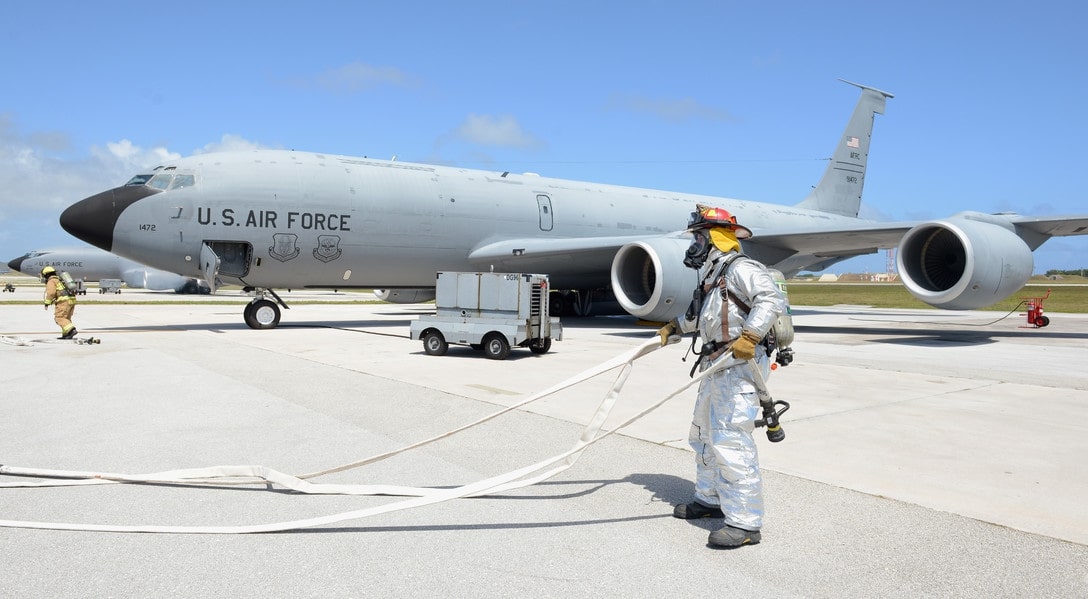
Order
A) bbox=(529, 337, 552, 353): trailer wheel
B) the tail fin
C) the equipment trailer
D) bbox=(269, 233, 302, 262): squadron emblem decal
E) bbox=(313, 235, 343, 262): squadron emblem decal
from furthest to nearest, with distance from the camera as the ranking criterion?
the tail fin
bbox=(313, 235, 343, 262): squadron emblem decal
bbox=(269, 233, 302, 262): squadron emblem decal
bbox=(529, 337, 552, 353): trailer wheel
the equipment trailer

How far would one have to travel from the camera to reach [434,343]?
1179 cm

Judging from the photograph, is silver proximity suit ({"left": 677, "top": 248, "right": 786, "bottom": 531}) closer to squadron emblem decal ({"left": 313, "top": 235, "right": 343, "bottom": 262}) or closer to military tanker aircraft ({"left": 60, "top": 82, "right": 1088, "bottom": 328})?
military tanker aircraft ({"left": 60, "top": 82, "right": 1088, "bottom": 328})

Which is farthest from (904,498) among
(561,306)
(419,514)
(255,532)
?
(561,306)

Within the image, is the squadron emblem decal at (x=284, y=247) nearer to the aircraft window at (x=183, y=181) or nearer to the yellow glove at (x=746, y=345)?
the aircraft window at (x=183, y=181)

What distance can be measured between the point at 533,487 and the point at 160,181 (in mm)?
12880

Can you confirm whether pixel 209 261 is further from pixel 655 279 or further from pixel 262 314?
pixel 655 279

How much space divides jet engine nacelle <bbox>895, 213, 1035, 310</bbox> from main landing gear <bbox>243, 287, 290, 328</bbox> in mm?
12542

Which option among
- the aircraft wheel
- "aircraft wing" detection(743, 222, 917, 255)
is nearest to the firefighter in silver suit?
"aircraft wing" detection(743, 222, 917, 255)

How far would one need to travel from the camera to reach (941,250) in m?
14.3

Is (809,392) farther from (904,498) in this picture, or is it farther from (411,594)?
(411,594)

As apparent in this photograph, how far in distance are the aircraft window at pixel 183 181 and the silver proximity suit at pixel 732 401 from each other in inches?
516

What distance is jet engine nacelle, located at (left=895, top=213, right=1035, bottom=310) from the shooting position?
12508 mm

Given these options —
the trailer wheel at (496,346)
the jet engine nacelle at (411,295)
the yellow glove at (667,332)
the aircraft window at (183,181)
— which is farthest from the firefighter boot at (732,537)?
the jet engine nacelle at (411,295)

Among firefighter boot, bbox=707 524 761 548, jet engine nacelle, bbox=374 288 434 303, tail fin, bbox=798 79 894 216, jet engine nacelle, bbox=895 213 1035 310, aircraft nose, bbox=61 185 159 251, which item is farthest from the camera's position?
tail fin, bbox=798 79 894 216
